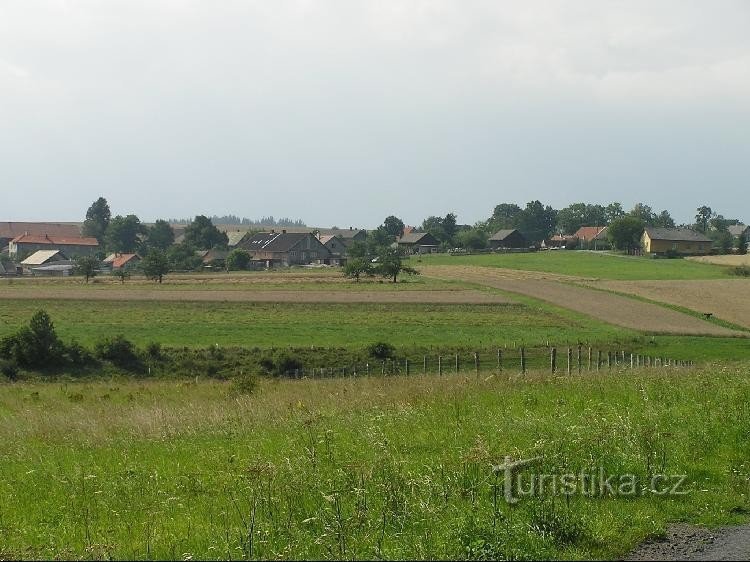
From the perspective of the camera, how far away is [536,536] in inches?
296

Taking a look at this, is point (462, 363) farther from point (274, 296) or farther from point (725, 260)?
point (725, 260)

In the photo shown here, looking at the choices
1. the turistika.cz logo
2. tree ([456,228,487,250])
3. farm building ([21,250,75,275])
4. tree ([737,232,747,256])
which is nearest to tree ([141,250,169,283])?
farm building ([21,250,75,275])

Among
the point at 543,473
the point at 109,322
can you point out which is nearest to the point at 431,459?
the point at 543,473

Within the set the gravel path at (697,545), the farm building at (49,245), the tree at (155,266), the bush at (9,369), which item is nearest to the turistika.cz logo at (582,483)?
the gravel path at (697,545)

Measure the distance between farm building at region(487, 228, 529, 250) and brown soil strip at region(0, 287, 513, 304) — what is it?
96986 mm

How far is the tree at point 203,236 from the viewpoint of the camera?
17700 cm

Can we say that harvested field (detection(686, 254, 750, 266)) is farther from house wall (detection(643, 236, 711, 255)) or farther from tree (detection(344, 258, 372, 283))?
tree (detection(344, 258, 372, 283))

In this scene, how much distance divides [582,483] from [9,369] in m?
36.6

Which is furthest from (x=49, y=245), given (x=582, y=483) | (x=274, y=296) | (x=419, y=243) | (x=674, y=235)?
(x=582, y=483)

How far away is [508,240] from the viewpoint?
176500 mm

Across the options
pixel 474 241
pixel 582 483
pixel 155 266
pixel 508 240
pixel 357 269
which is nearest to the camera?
pixel 582 483

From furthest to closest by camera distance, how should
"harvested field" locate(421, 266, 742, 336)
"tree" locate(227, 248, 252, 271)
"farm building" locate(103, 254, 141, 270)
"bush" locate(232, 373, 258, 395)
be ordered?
"farm building" locate(103, 254, 141, 270), "tree" locate(227, 248, 252, 271), "harvested field" locate(421, 266, 742, 336), "bush" locate(232, 373, 258, 395)

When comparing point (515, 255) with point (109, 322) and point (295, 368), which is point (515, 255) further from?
point (295, 368)

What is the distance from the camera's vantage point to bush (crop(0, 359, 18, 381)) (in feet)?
127
